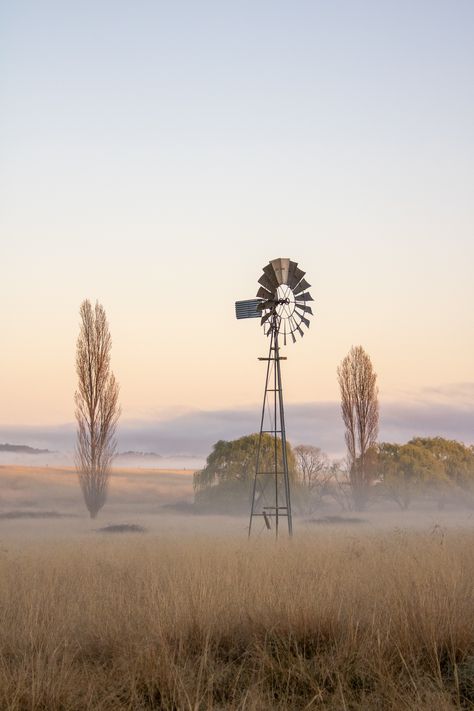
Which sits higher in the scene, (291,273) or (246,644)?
(291,273)

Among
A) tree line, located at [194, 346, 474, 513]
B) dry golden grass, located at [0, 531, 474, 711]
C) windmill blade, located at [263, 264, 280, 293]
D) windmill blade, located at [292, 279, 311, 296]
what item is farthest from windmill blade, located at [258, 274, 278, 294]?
tree line, located at [194, 346, 474, 513]

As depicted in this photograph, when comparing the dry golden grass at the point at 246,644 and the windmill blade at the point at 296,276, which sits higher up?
the windmill blade at the point at 296,276

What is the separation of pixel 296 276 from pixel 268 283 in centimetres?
76

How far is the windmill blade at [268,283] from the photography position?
1957 cm

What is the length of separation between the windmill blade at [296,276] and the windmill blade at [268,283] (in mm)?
420

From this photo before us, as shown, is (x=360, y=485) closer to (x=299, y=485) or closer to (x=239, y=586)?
(x=299, y=485)

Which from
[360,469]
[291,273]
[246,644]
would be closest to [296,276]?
[291,273]

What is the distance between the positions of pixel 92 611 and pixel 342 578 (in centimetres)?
341

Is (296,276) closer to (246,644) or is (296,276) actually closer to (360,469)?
(246,644)

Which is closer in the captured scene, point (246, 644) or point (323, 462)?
point (246, 644)

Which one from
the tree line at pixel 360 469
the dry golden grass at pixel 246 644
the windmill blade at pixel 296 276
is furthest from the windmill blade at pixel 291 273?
the tree line at pixel 360 469

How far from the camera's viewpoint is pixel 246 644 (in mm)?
7445

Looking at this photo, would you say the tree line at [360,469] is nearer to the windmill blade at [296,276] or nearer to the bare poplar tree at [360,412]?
the bare poplar tree at [360,412]

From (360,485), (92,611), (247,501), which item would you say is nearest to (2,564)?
(92,611)
